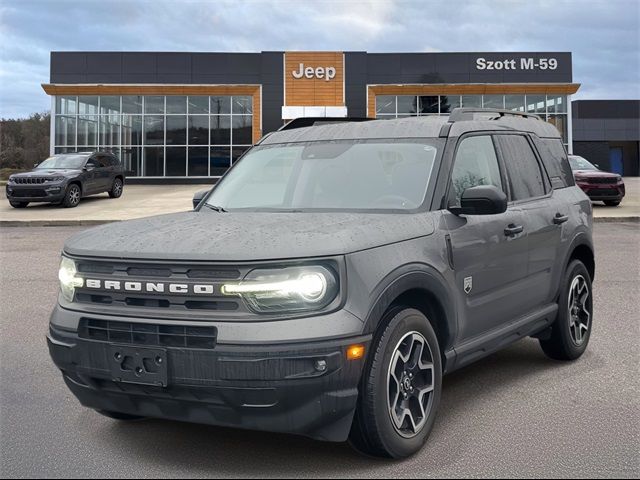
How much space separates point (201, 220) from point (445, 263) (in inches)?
55.6

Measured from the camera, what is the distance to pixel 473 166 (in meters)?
4.39

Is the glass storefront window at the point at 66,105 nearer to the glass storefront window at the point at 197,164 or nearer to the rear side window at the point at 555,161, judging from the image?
the glass storefront window at the point at 197,164

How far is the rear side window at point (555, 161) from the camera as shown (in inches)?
209

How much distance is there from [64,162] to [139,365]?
71.6 feet

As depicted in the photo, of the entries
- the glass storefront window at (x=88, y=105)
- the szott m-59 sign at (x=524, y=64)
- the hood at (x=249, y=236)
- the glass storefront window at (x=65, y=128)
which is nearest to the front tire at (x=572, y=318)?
the hood at (x=249, y=236)

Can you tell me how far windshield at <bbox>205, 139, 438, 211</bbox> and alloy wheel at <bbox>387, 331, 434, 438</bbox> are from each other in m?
0.88

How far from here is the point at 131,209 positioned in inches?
875

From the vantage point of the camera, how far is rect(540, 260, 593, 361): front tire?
507cm

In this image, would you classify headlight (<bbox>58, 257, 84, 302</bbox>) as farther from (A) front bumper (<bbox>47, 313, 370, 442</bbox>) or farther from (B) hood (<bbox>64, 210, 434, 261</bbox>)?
(A) front bumper (<bbox>47, 313, 370, 442</bbox>)

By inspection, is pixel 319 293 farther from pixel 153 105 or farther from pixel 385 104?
pixel 153 105

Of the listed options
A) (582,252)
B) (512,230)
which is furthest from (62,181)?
(512,230)

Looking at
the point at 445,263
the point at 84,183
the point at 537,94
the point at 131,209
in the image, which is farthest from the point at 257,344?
the point at 537,94

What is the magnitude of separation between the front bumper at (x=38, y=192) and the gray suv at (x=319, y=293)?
18858 mm

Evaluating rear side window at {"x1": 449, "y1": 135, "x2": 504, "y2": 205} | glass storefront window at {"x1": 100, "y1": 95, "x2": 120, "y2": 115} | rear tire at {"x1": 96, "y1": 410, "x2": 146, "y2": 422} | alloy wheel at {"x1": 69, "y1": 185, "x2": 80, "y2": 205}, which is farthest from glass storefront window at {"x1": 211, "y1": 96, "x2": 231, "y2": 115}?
rear tire at {"x1": 96, "y1": 410, "x2": 146, "y2": 422}
